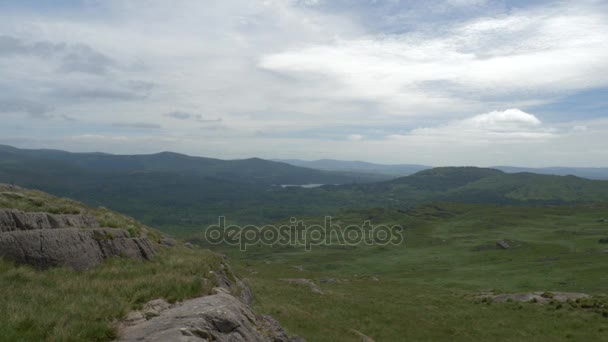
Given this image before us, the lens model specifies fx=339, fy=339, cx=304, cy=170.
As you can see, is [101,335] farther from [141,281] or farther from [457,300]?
[457,300]

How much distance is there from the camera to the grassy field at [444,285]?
31.3 m

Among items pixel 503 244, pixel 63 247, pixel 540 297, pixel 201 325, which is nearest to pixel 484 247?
pixel 503 244

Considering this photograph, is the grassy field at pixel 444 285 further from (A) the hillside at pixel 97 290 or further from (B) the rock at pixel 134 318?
(B) the rock at pixel 134 318

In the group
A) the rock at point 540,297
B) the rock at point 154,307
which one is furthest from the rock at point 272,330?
the rock at point 540,297

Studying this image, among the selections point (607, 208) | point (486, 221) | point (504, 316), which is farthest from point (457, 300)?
point (607, 208)

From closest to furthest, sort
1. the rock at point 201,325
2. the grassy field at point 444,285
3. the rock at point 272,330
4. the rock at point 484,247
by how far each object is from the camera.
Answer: the rock at point 201,325, the rock at point 272,330, the grassy field at point 444,285, the rock at point 484,247

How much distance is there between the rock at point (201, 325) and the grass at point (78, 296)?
0.93 meters

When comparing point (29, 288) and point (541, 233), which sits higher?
point (29, 288)

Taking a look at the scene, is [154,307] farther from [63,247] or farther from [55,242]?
[55,242]

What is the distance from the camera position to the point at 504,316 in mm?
36656

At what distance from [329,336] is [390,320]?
40.3ft

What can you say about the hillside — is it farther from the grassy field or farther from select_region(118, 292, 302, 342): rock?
the grassy field

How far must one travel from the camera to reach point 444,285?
67.6 metres

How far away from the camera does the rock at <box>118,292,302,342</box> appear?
9781 millimetres
